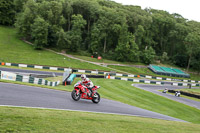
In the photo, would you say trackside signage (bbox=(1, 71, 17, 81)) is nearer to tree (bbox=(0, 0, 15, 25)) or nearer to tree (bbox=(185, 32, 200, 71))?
tree (bbox=(0, 0, 15, 25))

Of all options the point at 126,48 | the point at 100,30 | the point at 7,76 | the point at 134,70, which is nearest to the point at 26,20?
the point at 100,30

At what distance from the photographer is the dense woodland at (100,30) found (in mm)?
68250

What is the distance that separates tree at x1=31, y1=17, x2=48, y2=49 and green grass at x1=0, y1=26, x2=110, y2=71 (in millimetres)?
2934

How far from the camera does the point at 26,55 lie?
55.3 meters

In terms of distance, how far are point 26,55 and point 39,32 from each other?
40.3ft

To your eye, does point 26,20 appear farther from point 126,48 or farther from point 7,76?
point 7,76

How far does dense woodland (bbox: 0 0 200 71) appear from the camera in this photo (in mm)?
68250

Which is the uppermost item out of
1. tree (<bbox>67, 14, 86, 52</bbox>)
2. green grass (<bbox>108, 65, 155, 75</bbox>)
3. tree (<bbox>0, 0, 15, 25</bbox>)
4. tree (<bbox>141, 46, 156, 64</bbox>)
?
tree (<bbox>0, 0, 15, 25</bbox>)

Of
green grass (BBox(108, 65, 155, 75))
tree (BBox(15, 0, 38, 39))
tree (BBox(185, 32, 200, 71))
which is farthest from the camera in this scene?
tree (BBox(185, 32, 200, 71))

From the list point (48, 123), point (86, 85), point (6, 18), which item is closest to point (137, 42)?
point (6, 18)

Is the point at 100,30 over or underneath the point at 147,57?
over

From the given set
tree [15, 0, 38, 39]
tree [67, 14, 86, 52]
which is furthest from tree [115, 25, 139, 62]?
tree [15, 0, 38, 39]

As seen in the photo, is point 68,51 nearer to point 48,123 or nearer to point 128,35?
point 128,35

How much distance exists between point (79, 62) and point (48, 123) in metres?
50.5
